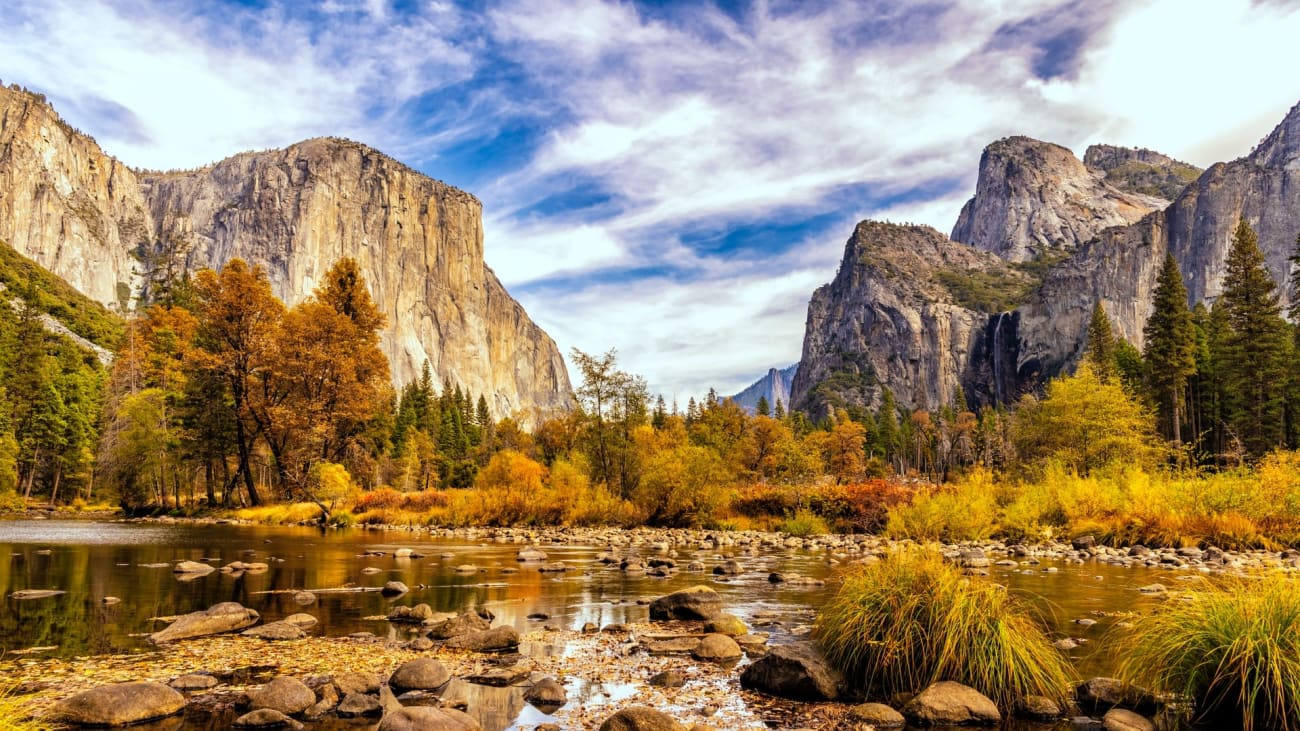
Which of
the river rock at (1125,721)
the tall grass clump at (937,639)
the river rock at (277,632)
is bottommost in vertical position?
the river rock at (277,632)

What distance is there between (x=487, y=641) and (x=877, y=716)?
5063mm

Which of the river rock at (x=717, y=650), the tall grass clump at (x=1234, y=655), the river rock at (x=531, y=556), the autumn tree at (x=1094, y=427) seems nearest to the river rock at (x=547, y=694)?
the river rock at (x=717, y=650)

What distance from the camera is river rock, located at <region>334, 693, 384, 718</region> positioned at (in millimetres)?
6688

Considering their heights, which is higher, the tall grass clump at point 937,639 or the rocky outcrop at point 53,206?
the rocky outcrop at point 53,206

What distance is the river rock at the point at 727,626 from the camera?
34.0 feet

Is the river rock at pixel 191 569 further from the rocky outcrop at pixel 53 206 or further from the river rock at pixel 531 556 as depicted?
the rocky outcrop at pixel 53 206

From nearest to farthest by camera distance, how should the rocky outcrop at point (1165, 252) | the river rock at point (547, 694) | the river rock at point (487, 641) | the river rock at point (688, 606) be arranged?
the river rock at point (547, 694) → the river rock at point (487, 641) → the river rock at point (688, 606) → the rocky outcrop at point (1165, 252)

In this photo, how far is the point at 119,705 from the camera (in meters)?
6.37

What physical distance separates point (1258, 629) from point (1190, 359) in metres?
63.5

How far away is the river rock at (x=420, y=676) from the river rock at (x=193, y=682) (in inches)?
69.4

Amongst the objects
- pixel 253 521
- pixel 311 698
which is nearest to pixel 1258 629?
pixel 311 698

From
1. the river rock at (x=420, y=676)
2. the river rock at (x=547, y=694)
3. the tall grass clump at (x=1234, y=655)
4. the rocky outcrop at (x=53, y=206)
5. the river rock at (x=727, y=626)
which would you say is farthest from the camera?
the rocky outcrop at (x=53, y=206)

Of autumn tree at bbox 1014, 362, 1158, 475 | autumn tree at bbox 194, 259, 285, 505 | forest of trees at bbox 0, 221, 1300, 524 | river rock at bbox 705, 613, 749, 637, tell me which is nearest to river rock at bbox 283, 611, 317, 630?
river rock at bbox 705, 613, 749, 637

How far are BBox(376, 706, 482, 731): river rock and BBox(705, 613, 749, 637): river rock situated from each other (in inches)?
194
